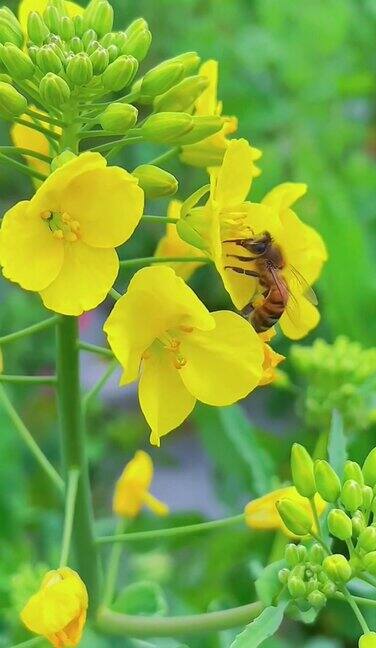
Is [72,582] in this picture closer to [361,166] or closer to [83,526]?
[83,526]

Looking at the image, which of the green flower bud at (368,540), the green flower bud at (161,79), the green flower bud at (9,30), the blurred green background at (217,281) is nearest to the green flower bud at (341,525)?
the green flower bud at (368,540)

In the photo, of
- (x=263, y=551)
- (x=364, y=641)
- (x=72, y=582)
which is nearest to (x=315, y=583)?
(x=364, y=641)

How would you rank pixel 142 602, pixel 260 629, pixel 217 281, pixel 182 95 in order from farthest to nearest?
pixel 217 281, pixel 142 602, pixel 182 95, pixel 260 629

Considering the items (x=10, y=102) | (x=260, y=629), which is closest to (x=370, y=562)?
(x=260, y=629)

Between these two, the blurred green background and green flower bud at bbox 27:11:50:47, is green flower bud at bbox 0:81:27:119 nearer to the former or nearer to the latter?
green flower bud at bbox 27:11:50:47

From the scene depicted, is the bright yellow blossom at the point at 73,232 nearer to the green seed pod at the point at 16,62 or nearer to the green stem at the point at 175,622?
the green seed pod at the point at 16,62

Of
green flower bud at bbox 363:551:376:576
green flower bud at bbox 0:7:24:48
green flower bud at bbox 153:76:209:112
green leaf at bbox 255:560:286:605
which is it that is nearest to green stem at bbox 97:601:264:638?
green leaf at bbox 255:560:286:605

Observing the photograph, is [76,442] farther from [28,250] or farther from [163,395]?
[28,250]
